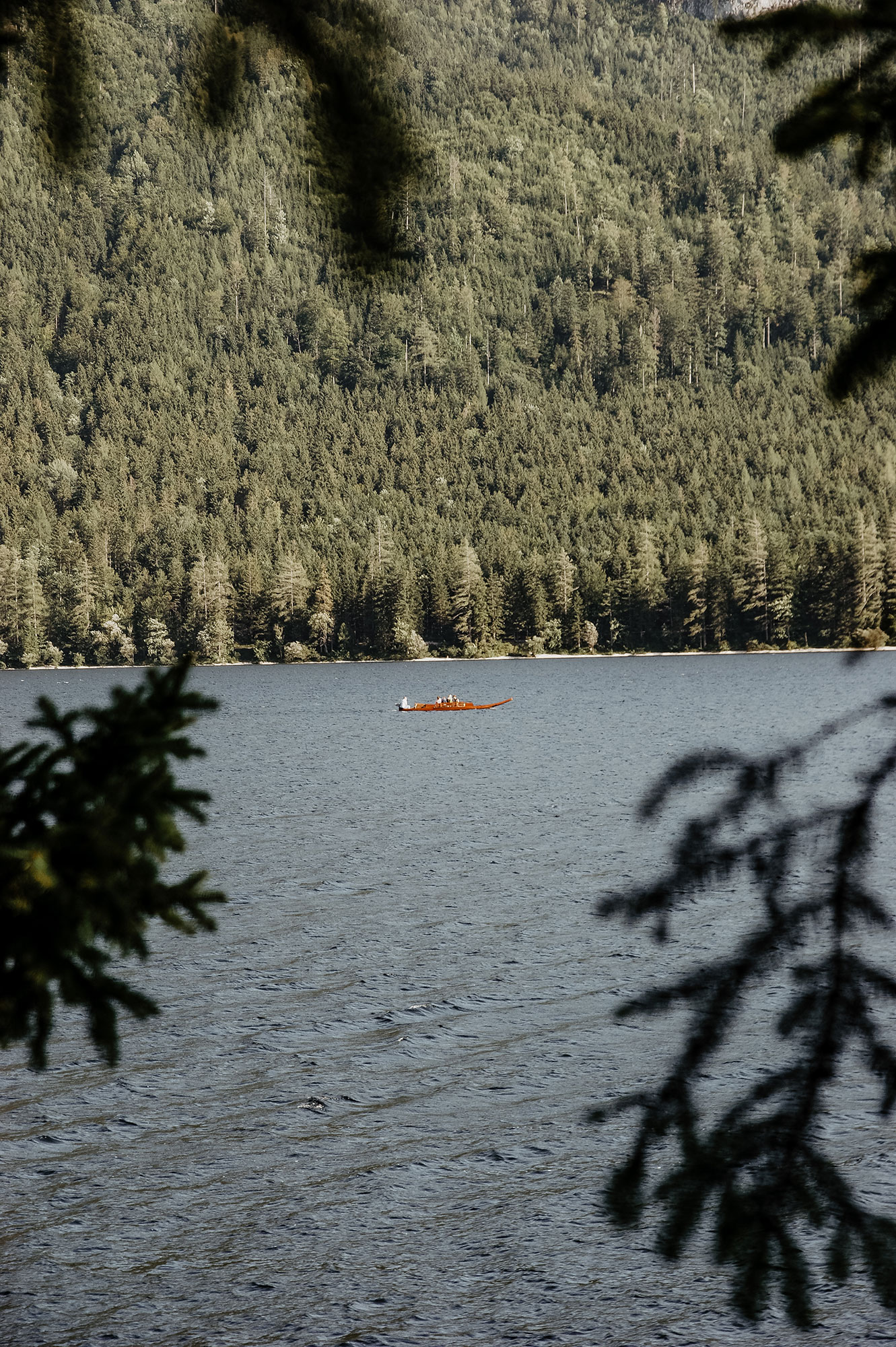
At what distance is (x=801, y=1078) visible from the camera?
3697 mm

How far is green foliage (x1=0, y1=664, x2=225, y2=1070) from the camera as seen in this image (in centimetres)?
322

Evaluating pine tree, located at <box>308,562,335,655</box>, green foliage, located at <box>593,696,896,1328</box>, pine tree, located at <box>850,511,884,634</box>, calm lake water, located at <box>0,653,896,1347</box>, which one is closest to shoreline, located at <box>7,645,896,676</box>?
pine tree, located at <box>308,562,335,655</box>

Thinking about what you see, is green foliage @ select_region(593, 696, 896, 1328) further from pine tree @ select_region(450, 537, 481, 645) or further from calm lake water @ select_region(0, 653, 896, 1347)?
pine tree @ select_region(450, 537, 481, 645)

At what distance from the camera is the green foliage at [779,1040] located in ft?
11.9

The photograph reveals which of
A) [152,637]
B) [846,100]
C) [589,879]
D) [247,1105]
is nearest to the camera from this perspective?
[846,100]

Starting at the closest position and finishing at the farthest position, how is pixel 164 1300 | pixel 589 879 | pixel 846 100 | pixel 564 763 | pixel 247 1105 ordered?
pixel 846 100 → pixel 164 1300 → pixel 247 1105 → pixel 589 879 → pixel 564 763

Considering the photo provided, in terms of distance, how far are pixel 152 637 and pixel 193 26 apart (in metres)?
176

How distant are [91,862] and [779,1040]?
2051 millimetres

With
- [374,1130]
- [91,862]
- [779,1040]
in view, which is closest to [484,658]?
[374,1130]

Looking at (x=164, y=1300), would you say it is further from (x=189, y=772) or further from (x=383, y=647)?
(x=383, y=647)

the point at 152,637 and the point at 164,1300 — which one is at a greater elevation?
the point at 152,637

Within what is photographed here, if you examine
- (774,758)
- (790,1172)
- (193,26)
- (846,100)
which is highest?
(193,26)

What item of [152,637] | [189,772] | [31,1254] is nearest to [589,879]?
[31,1254]

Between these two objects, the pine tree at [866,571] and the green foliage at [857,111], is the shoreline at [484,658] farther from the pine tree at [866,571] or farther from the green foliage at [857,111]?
the green foliage at [857,111]
